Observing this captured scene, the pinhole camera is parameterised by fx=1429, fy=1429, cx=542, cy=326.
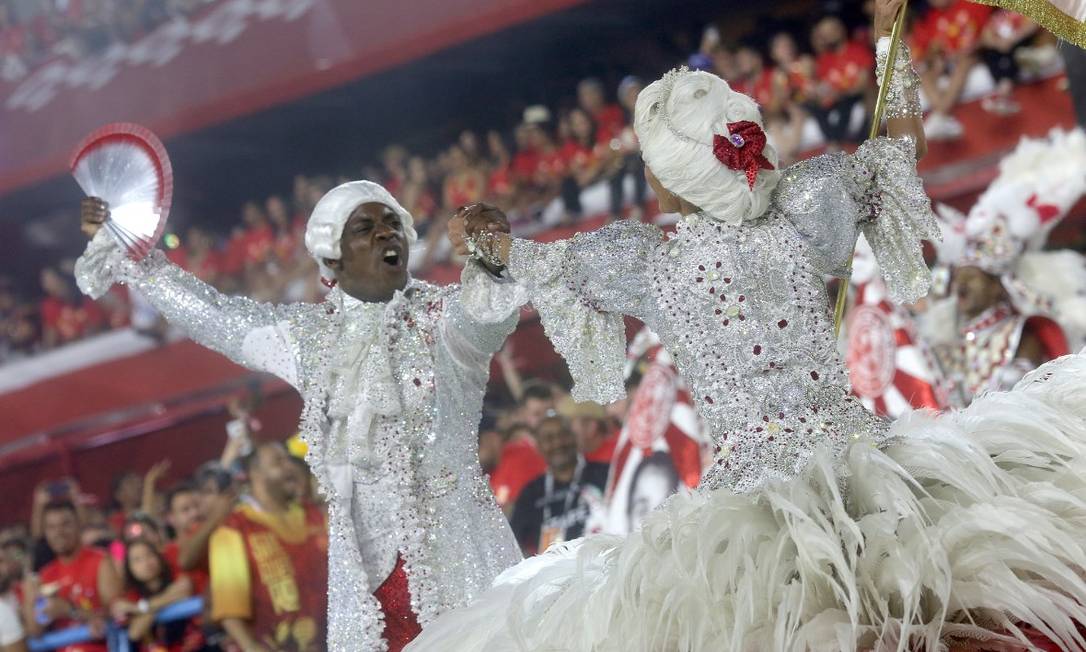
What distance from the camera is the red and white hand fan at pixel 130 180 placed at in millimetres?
3602

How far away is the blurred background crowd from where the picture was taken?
230 inches

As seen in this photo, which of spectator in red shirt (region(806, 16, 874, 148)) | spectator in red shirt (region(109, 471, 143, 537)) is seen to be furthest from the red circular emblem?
spectator in red shirt (region(109, 471, 143, 537))

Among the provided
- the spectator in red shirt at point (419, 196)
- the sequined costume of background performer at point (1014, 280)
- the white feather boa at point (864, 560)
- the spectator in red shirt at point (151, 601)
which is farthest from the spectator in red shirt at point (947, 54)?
the white feather boa at point (864, 560)

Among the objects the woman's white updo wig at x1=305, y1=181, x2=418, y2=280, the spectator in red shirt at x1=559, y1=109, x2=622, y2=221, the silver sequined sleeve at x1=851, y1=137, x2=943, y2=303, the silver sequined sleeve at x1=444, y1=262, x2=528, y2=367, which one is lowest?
the silver sequined sleeve at x1=851, y1=137, x2=943, y2=303

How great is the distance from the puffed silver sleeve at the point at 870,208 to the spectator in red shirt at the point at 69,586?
14.5 ft

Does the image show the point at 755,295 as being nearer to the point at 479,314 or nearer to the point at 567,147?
the point at 479,314

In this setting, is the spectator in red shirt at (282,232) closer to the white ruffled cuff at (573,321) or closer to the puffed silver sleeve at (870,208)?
the white ruffled cuff at (573,321)

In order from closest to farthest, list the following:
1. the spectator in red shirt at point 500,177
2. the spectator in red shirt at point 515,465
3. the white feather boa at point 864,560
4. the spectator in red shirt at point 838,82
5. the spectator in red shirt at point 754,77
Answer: the white feather boa at point 864,560 → the spectator in red shirt at point 515,465 → the spectator in red shirt at point 838,82 → the spectator in red shirt at point 754,77 → the spectator in red shirt at point 500,177

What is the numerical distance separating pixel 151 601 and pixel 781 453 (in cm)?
412

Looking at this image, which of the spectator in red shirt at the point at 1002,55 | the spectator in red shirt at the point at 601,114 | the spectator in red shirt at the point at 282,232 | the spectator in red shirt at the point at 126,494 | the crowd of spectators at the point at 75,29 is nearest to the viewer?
the spectator in red shirt at the point at 1002,55

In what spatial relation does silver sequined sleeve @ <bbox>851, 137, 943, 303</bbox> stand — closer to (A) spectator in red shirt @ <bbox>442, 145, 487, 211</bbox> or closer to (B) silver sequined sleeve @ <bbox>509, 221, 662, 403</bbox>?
(B) silver sequined sleeve @ <bbox>509, 221, 662, 403</bbox>

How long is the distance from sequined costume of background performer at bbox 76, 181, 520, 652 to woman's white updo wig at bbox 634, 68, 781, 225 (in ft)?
1.93

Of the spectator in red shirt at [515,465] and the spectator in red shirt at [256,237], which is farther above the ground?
the spectator in red shirt at [256,237]

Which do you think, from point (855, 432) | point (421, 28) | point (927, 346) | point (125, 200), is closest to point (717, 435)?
point (855, 432)
